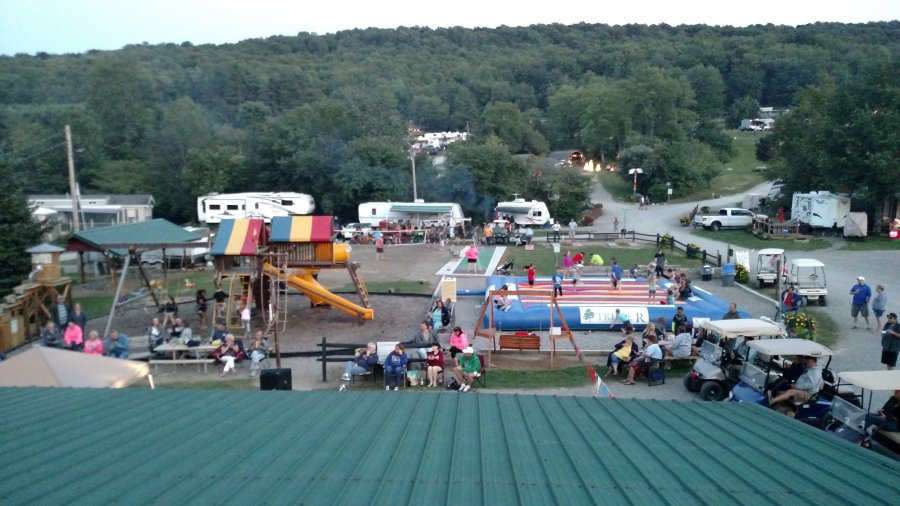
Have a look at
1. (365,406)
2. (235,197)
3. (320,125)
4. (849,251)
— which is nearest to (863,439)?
(365,406)

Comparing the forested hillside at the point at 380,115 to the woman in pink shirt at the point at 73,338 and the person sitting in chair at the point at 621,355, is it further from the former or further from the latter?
the person sitting in chair at the point at 621,355

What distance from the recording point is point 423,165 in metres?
51.0

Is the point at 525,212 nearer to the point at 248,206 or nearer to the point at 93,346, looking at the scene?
the point at 248,206

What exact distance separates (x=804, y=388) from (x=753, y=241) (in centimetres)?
2489

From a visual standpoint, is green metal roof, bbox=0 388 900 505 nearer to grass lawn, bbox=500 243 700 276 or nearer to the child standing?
the child standing

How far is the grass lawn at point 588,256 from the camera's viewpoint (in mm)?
28908

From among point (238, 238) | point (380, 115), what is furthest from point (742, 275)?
point (380, 115)

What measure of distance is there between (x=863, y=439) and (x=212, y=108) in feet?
325

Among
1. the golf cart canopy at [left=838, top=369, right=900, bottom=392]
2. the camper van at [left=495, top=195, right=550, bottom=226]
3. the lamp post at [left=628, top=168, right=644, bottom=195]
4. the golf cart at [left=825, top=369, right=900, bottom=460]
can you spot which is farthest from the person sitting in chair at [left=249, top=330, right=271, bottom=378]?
the lamp post at [left=628, top=168, right=644, bottom=195]

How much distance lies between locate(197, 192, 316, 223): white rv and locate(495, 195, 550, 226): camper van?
44.3 ft

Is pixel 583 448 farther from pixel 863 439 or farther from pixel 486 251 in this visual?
pixel 486 251

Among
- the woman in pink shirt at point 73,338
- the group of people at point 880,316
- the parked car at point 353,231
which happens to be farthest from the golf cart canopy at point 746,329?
the parked car at point 353,231

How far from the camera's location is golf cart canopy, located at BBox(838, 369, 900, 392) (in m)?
9.27

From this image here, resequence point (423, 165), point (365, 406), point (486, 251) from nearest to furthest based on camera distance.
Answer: point (365, 406) < point (486, 251) < point (423, 165)
